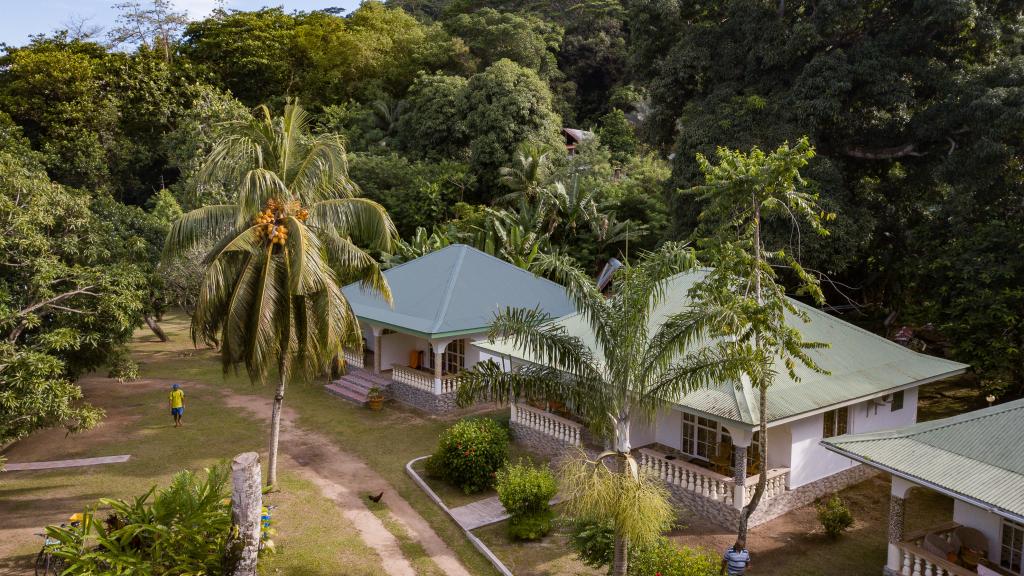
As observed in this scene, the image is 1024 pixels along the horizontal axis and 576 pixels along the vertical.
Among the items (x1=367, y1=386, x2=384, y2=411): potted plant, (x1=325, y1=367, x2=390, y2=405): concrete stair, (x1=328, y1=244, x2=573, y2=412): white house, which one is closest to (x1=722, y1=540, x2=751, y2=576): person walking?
(x1=328, y1=244, x2=573, y2=412): white house

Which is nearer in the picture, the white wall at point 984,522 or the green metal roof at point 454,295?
the white wall at point 984,522

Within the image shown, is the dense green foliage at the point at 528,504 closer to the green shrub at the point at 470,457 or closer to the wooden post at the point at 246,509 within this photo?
the green shrub at the point at 470,457

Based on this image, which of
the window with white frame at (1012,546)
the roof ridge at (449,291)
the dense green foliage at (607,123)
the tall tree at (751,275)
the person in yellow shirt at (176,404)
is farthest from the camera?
the roof ridge at (449,291)

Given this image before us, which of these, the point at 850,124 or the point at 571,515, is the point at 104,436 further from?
the point at 850,124

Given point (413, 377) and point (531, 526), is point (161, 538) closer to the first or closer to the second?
point (531, 526)

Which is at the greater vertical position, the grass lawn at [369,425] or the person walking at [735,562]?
the person walking at [735,562]

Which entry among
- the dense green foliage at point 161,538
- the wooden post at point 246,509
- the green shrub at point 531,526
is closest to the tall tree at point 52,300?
the dense green foliage at point 161,538

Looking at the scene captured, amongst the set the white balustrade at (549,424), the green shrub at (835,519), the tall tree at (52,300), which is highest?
the tall tree at (52,300)
